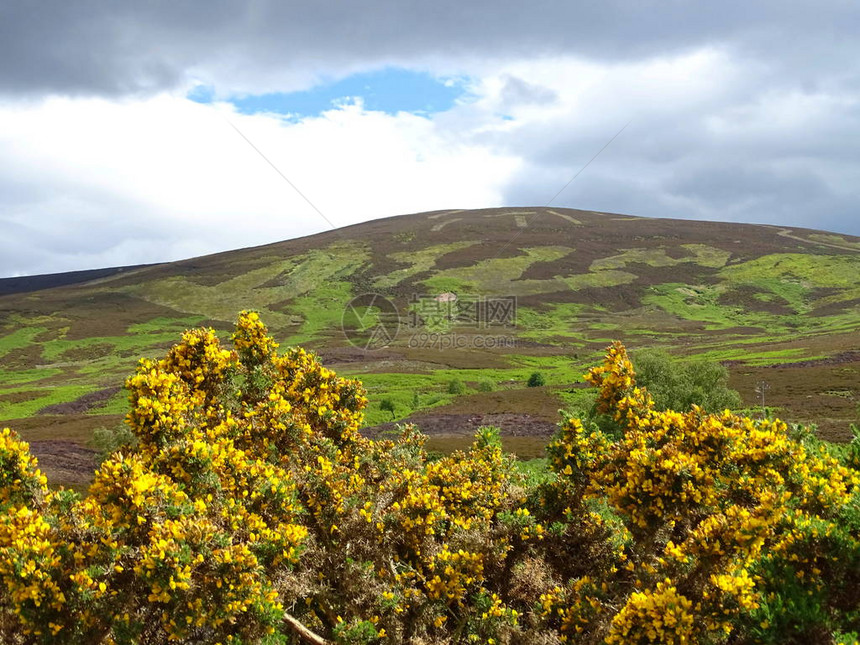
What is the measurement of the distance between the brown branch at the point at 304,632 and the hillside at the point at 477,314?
3672cm

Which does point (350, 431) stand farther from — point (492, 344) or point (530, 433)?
point (492, 344)

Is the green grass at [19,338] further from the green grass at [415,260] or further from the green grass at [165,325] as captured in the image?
the green grass at [415,260]

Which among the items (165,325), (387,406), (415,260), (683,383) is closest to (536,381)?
(387,406)

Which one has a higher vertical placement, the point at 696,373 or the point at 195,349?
the point at 195,349

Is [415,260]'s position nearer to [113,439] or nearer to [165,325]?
[165,325]

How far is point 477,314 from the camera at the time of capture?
12975 centimetres

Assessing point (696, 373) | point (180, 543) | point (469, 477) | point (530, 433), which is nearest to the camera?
point (180, 543)

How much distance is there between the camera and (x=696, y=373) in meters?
39.0

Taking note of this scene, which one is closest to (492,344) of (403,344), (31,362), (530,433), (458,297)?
(403,344)

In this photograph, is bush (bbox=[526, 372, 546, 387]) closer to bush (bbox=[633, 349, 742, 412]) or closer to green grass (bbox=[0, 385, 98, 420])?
bush (bbox=[633, 349, 742, 412])

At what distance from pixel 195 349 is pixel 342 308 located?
12666 centimetres

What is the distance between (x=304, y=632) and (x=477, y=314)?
123645mm

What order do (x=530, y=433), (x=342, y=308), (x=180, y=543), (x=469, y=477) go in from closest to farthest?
(x=180, y=543) < (x=469, y=477) < (x=530, y=433) < (x=342, y=308)

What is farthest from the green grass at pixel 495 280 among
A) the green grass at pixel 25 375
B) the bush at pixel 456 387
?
the green grass at pixel 25 375
